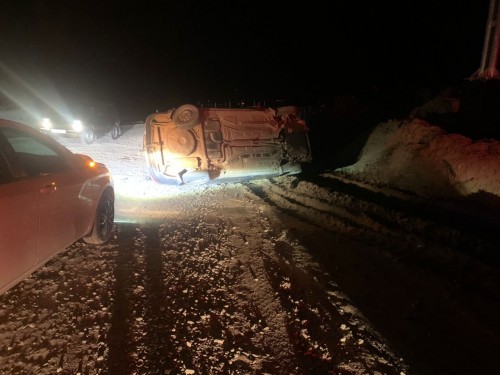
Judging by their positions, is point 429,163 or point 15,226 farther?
point 429,163

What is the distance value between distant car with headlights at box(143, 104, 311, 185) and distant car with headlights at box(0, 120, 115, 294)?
109 inches

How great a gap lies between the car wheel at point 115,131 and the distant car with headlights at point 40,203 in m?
10.6

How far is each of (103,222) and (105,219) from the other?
0.08m

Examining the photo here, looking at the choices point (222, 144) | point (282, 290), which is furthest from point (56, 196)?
point (222, 144)

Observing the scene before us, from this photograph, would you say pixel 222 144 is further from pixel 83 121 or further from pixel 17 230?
pixel 83 121

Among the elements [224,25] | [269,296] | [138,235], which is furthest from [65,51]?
[269,296]

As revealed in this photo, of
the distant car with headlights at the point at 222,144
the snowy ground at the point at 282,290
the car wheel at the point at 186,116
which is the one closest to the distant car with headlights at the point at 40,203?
the snowy ground at the point at 282,290

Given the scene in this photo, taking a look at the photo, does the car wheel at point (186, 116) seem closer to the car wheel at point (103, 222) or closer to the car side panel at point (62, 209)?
the car wheel at point (103, 222)

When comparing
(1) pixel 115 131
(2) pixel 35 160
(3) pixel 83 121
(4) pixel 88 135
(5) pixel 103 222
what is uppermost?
(3) pixel 83 121

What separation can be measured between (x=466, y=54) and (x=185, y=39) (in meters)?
36.3

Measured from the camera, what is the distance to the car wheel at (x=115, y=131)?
1491cm

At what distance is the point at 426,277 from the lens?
4.30 m

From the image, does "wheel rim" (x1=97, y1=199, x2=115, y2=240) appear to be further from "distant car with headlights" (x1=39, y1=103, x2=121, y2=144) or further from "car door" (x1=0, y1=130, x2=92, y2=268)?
"distant car with headlights" (x1=39, y1=103, x2=121, y2=144)

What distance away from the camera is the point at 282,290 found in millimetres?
4199
